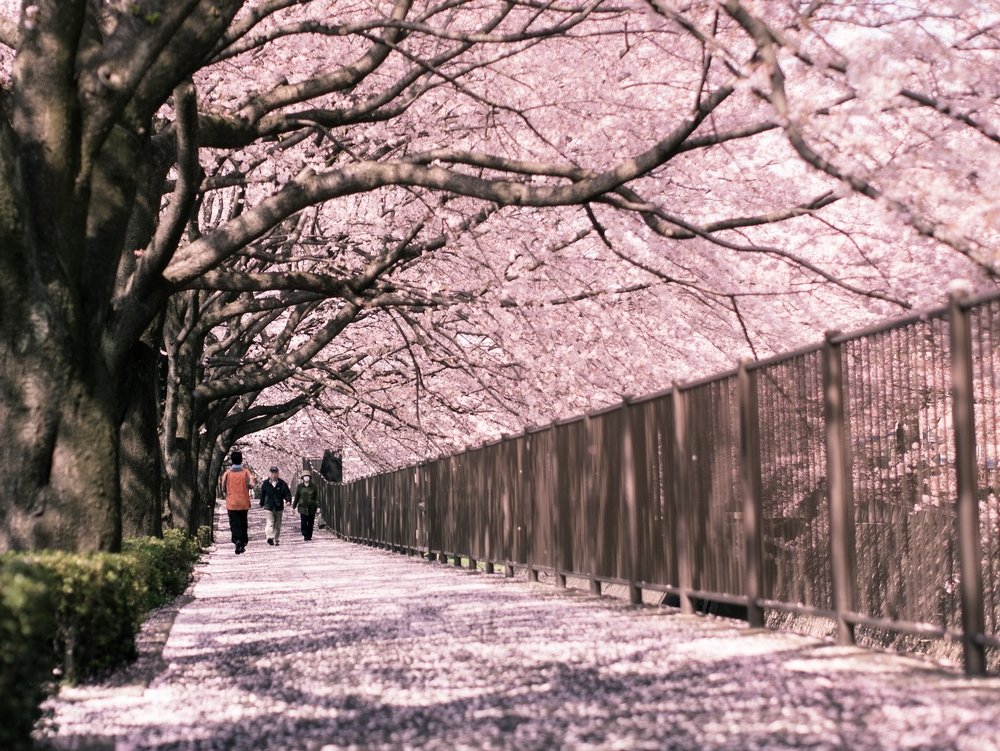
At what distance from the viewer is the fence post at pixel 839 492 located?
30.7 ft

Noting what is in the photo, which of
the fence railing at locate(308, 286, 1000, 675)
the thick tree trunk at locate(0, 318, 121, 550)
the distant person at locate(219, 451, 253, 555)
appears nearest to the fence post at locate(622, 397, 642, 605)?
the fence railing at locate(308, 286, 1000, 675)

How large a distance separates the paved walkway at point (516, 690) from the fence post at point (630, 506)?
2.39 feet

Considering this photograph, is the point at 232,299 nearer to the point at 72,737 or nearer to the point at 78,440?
the point at 78,440

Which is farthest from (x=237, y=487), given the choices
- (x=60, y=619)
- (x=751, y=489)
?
(x=60, y=619)

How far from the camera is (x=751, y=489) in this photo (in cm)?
1107

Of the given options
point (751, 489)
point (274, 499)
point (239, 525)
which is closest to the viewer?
point (751, 489)

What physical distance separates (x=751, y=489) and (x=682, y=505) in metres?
1.69

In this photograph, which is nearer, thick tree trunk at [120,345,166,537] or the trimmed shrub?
the trimmed shrub

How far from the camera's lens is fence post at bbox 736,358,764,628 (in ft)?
35.9

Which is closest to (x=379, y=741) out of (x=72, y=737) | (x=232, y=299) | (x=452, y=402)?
(x=72, y=737)

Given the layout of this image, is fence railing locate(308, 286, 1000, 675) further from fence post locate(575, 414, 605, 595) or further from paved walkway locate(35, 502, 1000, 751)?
paved walkway locate(35, 502, 1000, 751)

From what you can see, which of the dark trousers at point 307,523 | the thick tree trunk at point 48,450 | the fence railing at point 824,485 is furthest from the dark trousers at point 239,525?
the thick tree trunk at point 48,450

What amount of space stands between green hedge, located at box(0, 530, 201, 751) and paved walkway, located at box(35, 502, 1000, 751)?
26 cm

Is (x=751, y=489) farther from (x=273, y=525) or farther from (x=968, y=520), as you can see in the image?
(x=273, y=525)
